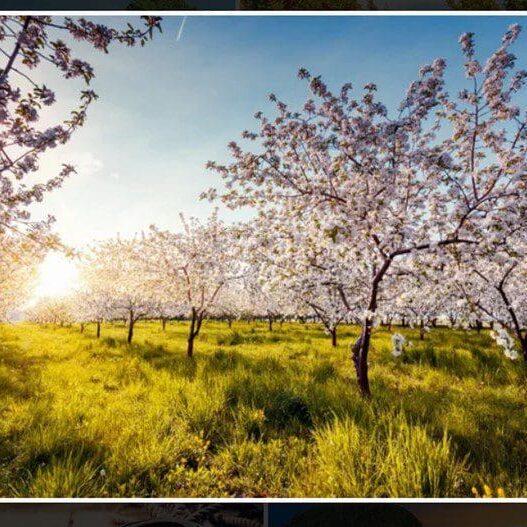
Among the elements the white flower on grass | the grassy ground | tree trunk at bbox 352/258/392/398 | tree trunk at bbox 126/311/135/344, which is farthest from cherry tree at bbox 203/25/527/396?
tree trunk at bbox 126/311/135/344

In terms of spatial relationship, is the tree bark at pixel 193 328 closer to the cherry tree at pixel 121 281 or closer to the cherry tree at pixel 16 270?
the cherry tree at pixel 121 281

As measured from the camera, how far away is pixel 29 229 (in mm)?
3312

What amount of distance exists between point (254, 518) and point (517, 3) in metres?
8.00

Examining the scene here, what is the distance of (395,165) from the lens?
10.9 ft

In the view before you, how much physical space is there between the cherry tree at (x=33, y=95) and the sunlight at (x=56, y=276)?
0.25 m

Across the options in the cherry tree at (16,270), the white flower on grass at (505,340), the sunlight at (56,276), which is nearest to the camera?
A: the cherry tree at (16,270)

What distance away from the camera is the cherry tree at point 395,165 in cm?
312

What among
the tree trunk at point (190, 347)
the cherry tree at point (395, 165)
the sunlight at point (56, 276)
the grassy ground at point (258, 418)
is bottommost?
the grassy ground at point (258, 418)

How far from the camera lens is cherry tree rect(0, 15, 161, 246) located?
9.28 ft

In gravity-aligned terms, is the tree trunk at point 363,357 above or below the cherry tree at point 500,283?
below

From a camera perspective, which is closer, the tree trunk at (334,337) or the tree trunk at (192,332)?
the tree trunk at (334,337)

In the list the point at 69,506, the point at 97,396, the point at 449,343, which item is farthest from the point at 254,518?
the point at 449,343

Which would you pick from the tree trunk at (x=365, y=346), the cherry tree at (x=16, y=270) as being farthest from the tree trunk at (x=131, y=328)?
the tree trunk at (x=365, y=346)

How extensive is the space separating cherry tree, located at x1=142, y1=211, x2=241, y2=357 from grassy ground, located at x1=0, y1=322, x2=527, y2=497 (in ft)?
1.90
